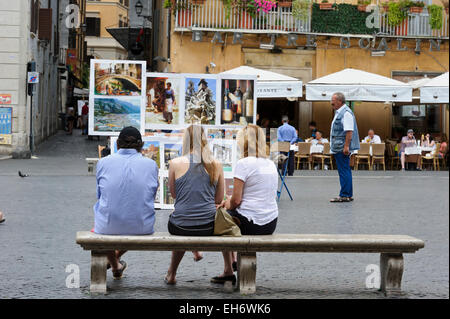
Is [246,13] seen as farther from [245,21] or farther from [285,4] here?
[285,4]

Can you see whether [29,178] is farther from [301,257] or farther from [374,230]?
[301,257]

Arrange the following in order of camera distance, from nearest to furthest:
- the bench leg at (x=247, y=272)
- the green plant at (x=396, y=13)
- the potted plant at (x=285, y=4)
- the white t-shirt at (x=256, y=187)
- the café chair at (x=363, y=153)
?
the bench leg at (x=247, y=272)
the white t-shirt at (x=256, y=187)
the café chair at (x=363, y=153)
the potted plant at (x=285, y=4)
the green plant at (x=396, y=13)

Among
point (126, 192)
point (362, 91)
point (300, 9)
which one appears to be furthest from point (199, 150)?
point (300, 9)

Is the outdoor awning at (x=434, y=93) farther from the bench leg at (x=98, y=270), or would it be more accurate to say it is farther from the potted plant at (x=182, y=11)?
the bench leg at (x=98, y=270)

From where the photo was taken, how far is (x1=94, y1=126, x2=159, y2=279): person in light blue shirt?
6160mm

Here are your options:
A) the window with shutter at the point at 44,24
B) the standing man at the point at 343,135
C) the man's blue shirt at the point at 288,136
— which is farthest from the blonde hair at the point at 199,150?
the window with shutter at the point at 44,24

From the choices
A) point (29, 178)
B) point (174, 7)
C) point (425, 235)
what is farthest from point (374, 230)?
point (174, 7)

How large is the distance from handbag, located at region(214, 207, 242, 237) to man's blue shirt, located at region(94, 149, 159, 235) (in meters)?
0.48

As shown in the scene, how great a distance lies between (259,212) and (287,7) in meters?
22.9

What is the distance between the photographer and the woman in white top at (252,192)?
646cm

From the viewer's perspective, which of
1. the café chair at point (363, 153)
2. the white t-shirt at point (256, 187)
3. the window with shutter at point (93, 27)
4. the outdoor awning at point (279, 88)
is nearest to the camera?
the white t-shirt at point (256, 187)

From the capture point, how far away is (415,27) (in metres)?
28.8

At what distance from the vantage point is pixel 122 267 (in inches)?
259

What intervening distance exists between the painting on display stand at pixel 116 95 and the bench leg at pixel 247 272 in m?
4.57
